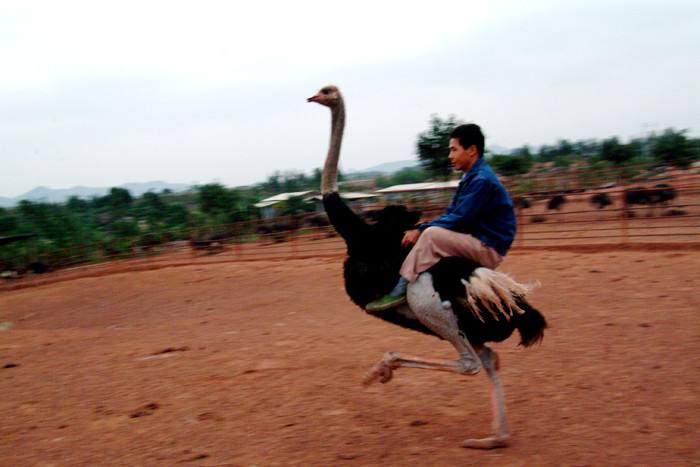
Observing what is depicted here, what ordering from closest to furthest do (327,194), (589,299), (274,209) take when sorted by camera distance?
(327,194)
(589,299)
(274,209)

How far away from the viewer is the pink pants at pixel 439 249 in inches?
134

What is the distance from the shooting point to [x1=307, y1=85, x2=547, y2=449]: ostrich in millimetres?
3432

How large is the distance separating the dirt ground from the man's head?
161 centimetres

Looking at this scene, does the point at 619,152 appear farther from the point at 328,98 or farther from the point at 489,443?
the point at 489,443

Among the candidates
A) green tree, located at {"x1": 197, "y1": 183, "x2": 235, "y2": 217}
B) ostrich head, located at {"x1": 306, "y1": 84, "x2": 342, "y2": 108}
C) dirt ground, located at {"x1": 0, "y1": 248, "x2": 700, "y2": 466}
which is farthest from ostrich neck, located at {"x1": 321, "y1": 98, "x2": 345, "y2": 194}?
green tree, located at {"x1": 197, "y1": 183, "x2": 235, "y2": 217}

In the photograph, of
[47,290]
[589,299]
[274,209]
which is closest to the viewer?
[589,299]

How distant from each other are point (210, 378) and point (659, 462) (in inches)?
125

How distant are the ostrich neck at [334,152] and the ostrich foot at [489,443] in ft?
5.48

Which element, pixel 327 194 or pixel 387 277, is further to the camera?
pixel 327 194

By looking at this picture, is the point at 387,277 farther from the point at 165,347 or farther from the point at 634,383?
the point at 165,347

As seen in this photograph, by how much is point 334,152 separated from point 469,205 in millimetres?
1144

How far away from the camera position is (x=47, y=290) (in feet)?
45.7

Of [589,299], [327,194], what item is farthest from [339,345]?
[589,299]

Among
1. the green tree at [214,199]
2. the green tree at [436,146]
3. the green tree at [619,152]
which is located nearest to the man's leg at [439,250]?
the green tree at [436,146]
